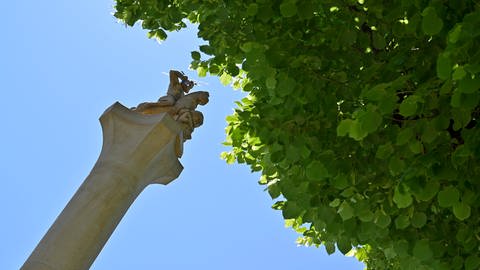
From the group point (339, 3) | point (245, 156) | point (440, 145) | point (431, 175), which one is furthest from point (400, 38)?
point (245, 156)

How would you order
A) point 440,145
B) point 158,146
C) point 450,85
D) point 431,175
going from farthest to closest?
point 158,146
point 440,145
point 431,175
point 450,85

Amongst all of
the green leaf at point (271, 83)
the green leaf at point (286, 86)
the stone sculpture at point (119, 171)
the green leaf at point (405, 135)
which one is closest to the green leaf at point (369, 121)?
the green leaf at point (405, 135)

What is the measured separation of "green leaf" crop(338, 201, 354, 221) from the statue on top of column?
3.05 m

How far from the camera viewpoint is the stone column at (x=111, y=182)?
5621 mm

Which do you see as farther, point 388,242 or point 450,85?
point 388,242

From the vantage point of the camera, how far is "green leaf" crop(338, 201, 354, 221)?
4.51 metres

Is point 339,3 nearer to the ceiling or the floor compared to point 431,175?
nearer to the ceiling

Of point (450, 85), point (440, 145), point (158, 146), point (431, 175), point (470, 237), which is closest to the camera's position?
point (450, 85)

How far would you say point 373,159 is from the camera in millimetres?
4906

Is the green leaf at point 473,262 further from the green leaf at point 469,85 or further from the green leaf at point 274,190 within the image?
the green leaf at point 274,190

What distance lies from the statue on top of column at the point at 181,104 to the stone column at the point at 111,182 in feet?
0.68

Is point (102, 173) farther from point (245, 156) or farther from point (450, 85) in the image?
point (450, 85)

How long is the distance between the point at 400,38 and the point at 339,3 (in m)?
0.63

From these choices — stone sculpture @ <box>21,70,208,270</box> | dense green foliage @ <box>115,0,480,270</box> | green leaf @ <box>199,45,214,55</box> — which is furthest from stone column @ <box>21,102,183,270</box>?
dense green foliage @ <box>115,0,480,270</box>
